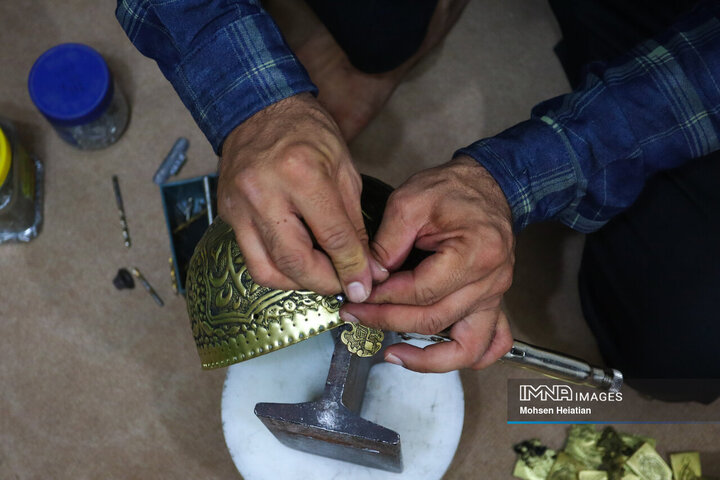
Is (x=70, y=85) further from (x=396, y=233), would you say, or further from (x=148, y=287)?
(x=396, y=233)

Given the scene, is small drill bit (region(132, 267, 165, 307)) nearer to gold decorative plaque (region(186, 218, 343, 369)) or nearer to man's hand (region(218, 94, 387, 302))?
gold decorative plaque (region(186, 218, 343, 369))

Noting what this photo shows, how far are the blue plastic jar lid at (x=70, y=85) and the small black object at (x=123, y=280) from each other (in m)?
0.29

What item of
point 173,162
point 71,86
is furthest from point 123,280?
point 71,86

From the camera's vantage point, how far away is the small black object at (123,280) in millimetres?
1231

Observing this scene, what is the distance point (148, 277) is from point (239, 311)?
63 centimetres

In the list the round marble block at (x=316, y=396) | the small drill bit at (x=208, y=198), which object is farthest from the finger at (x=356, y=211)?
the small drill bit at (x=208, y=198)

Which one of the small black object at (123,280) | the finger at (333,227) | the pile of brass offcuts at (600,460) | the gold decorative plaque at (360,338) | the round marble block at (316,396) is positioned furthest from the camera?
the small black object at (123,280)

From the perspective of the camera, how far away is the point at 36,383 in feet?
3.95

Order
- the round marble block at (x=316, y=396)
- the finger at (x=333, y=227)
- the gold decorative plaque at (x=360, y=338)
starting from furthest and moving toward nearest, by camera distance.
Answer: the round marble block at (x=316, y=396)
the gold decorative plaque at (x=360, y=338)
the finger at (x=333, y=227)

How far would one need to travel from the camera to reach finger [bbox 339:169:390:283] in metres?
0.65

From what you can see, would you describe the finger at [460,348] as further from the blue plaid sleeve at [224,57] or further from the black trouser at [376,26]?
the black trouser at [376,26]

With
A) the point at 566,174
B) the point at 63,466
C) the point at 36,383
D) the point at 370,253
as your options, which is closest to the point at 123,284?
the point at 36,383

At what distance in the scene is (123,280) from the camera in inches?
48.5

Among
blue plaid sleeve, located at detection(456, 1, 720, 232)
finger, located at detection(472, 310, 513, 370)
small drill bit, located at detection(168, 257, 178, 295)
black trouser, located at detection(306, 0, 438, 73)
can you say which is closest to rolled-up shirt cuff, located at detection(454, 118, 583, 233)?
blue plaid sleeve, located at detection(456, 1, 720, 232)
